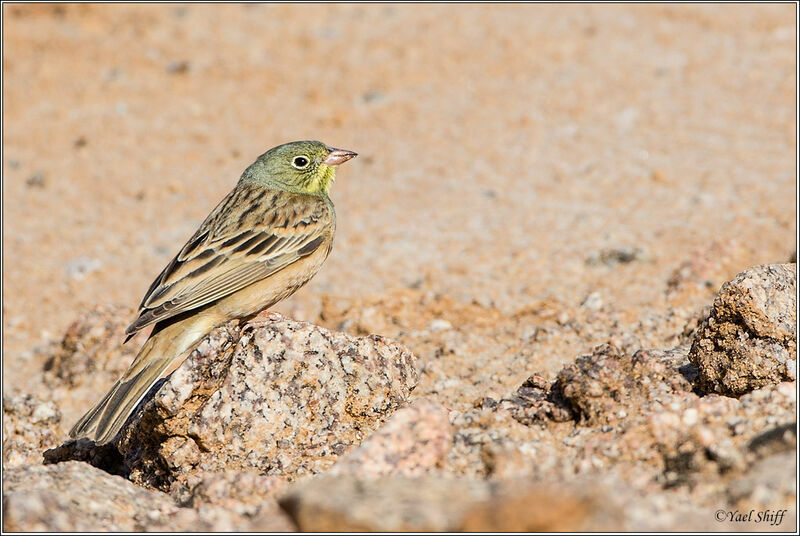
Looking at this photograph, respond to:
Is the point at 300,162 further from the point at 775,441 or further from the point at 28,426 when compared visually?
the point at 775,441

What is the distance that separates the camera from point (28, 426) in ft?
21.1

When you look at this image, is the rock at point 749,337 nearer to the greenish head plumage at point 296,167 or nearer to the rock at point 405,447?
the rock at point 405,447

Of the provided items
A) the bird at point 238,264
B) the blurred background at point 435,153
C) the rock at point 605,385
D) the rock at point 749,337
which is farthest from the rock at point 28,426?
the rock at point 749,337

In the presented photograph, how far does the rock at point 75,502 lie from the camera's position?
11.8ft

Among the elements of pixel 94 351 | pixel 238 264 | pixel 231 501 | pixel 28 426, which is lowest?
pixel 28 426

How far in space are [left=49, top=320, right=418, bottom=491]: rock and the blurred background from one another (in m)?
1.54

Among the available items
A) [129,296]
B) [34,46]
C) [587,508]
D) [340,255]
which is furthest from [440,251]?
[34,46]

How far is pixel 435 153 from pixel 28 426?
637 cm

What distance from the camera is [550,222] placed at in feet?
31.9

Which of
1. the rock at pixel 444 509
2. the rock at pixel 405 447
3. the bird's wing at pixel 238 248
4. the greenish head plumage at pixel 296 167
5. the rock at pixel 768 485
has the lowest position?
the rock at pixel 768 485

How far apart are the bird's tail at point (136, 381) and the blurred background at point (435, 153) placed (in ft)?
5.33

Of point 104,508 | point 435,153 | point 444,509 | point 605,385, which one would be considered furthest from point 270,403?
point 435,153

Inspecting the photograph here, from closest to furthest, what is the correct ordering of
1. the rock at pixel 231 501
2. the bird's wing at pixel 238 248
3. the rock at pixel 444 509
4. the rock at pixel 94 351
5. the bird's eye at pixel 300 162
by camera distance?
the rock at pixel 444 509
the rock at pixel 231 501
the bird's wing at pixel 238 248
the bird's eye at pixel 300 162
the rock at pixel 94 351

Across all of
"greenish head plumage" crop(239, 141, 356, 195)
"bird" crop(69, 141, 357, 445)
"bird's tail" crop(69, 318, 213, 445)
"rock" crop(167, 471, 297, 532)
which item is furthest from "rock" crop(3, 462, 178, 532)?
"greenish head plumage" crop(239, 141, 356, 195)
